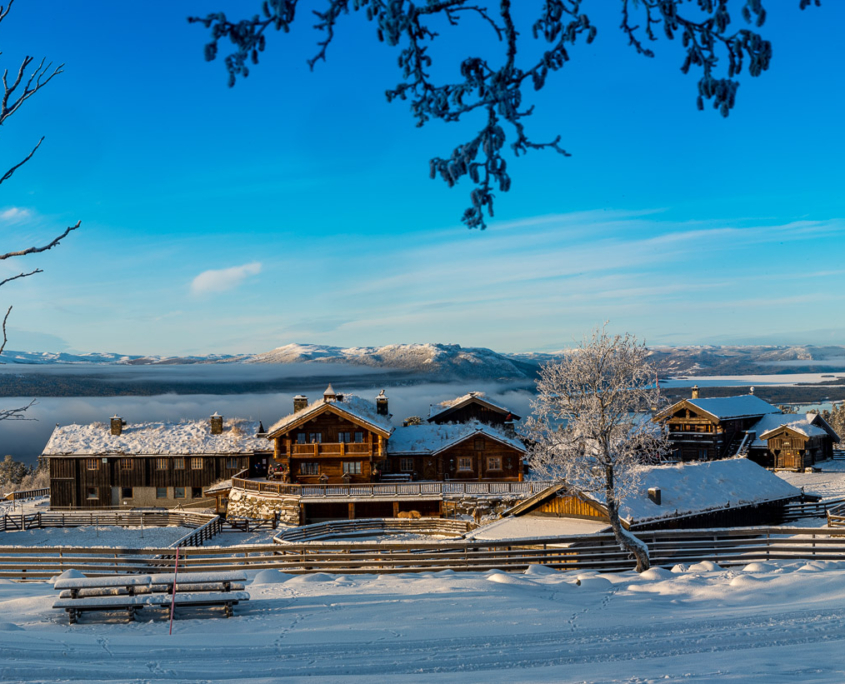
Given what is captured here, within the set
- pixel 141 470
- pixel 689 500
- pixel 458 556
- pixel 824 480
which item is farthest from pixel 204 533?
pixel 824 480

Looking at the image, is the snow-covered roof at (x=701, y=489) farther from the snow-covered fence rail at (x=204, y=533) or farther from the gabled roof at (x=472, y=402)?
the snow-covered fence rail at (x=204, y=533)

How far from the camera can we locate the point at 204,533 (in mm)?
39344

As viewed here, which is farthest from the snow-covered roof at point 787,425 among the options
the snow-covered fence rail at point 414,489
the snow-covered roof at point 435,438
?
the snow-covered fence rail at point 414,489

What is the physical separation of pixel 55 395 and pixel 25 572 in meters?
59.9

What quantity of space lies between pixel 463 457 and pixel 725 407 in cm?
3391

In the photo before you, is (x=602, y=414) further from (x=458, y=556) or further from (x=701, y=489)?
(x=701, y=489)

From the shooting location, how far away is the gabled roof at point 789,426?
204 feet

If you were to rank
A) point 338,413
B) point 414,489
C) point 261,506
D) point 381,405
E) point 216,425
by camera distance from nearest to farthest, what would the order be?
point 414,489 → point 261,506 → point 338,413 → point 216,425 → point 381,405

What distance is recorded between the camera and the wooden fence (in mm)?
18391

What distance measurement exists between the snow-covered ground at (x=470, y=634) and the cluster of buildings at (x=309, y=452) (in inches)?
975

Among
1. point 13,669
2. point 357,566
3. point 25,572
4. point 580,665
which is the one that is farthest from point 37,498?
point 580,665

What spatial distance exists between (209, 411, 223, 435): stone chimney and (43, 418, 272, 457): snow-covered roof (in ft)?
1.30

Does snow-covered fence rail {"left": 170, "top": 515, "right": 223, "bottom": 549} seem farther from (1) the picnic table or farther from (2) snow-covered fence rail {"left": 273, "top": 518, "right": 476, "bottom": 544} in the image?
(1) the picnic table

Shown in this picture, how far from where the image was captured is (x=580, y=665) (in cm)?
1000
